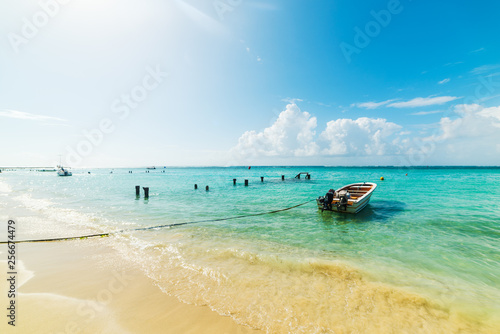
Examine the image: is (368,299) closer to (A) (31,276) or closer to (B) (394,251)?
(B) (394,251)

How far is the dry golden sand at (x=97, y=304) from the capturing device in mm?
3828

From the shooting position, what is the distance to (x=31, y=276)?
5602 millimetres

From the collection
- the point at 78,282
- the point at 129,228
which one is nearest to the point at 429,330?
the point at 78,282

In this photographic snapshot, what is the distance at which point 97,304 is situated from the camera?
4.46 metres

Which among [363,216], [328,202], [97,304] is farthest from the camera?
[328,202]

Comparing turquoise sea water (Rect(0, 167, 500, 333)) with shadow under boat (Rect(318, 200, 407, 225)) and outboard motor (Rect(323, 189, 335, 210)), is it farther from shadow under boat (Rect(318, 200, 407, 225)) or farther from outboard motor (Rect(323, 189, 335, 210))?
outboard motor (Rect(323, 189, 335, 210))

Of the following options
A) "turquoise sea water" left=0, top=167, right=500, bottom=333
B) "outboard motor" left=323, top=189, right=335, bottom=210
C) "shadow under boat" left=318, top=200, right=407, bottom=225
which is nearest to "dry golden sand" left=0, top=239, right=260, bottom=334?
"turquoise sea water" left=0, top=167, right=500, bottom=333

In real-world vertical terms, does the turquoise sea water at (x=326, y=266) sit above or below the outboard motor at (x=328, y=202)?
below

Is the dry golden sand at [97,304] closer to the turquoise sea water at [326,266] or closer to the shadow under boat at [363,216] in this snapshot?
the turquoise sea water at [326,266]

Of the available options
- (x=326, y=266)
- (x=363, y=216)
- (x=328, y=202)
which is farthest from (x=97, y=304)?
(x=363, y=216)

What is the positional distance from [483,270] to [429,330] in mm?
4832

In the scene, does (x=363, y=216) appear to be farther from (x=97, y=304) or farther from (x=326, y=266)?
(x=97, y=304)

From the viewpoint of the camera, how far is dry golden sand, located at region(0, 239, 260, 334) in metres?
3.83

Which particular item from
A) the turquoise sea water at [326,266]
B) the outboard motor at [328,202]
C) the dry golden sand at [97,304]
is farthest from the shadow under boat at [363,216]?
the dry golden sand at [97,304]
